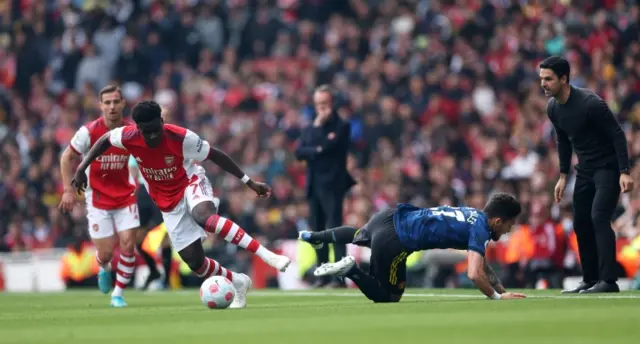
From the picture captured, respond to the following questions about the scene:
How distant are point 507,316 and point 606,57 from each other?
13.9 m

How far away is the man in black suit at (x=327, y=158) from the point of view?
17375mm

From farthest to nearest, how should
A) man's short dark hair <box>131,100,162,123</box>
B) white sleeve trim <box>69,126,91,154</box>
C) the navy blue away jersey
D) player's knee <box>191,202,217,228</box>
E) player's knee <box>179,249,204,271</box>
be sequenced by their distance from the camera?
white sleeve trim <box>69,126,91,154</box> < player's knee <box>179,249,204,271</box> < player's knee <box>191,202,217,228</box> < man's short dark hair <box>131,100,162,123</box> < the navy blue away jersey

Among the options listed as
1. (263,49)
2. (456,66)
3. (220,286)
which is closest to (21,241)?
(263,49)

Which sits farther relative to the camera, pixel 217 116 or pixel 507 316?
pixel 217 116

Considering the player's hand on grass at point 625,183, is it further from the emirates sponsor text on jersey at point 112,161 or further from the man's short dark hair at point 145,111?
the emirates sponsor text on jersey at point 112,161

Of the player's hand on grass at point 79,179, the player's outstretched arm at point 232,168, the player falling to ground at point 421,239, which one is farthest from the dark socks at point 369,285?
the player's hand on grass at point 79,179

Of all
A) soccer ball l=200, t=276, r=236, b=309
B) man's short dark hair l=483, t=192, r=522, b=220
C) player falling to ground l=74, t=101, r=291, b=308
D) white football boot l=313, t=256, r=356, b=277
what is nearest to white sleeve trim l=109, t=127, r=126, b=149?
player falling to ground l=74, t=101, r=291, b=308

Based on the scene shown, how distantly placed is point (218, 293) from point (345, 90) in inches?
550

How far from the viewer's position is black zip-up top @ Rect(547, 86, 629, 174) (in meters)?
13.1

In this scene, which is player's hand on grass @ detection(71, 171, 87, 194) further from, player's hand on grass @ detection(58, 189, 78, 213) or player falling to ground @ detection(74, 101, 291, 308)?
player's hand on grass @ detection(58, 189, 78, 213)

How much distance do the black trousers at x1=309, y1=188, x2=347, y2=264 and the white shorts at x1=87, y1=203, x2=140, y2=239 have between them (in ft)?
10.6

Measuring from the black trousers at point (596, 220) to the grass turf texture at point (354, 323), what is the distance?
16.5 inches

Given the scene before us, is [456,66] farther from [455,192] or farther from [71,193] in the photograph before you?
[71,193]

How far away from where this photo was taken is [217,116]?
27.5 meters
